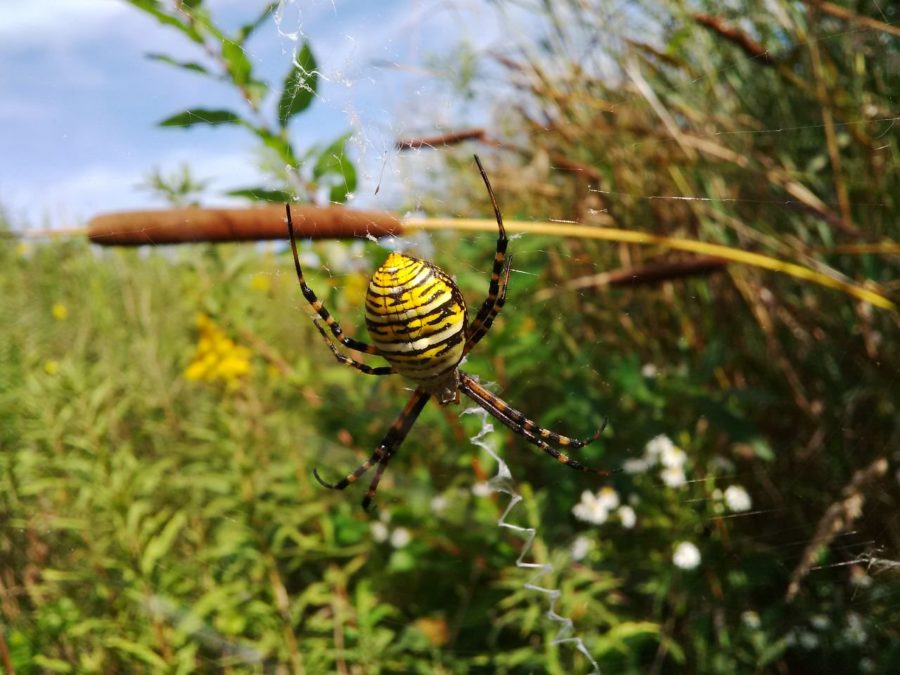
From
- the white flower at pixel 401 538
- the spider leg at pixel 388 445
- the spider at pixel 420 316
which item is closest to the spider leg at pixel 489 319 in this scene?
the spider at pixel 420 316

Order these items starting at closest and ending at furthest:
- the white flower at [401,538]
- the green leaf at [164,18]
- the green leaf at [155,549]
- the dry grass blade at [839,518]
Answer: the green leaf at [164,18]
the dry grass blade at [839,518]
the green leaf at [155,549]
the white flower at [401,538]

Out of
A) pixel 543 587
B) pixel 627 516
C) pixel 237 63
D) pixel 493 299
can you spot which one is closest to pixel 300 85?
pixel 237 63

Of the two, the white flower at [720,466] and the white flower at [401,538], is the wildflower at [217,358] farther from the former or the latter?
the white flower at [720,466]

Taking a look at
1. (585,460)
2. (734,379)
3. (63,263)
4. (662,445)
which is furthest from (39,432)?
(63,263)

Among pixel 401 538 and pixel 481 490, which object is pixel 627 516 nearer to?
pixel 481 490

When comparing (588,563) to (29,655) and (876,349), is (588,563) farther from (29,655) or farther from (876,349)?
(29,655)

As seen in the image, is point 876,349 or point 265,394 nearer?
point 876,349

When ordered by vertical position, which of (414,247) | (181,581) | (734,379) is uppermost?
(414,247)

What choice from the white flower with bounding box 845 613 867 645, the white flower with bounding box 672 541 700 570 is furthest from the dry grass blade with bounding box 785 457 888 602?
the white flower with bounding box 672 541 700 570
